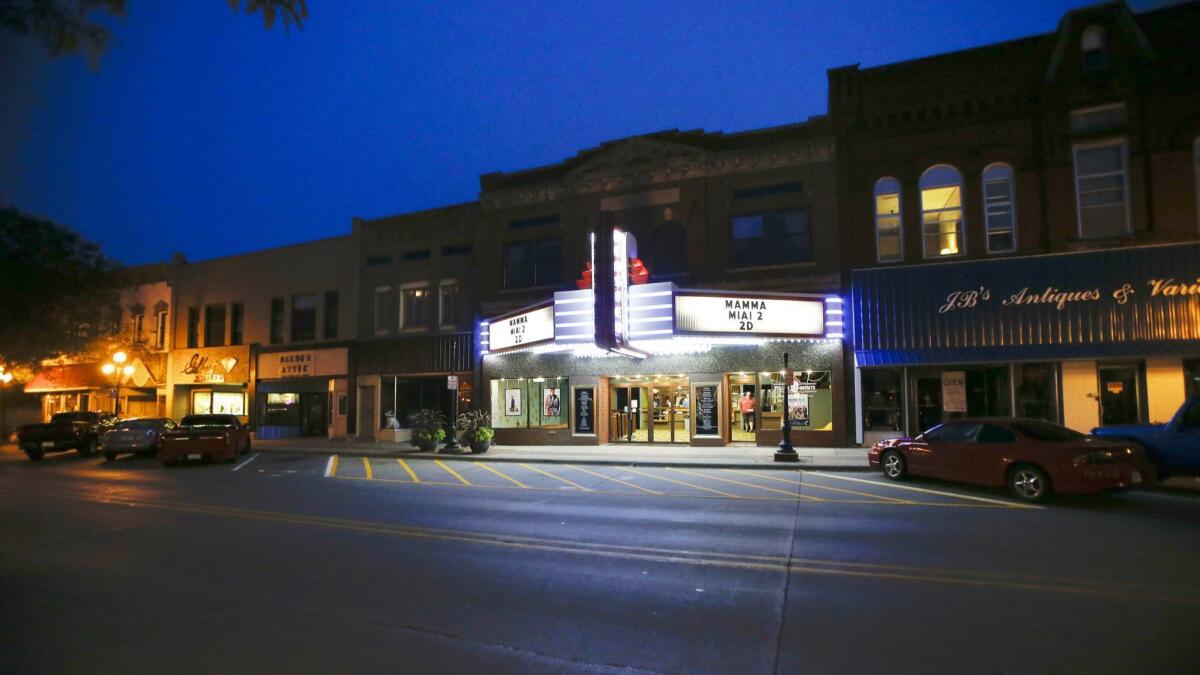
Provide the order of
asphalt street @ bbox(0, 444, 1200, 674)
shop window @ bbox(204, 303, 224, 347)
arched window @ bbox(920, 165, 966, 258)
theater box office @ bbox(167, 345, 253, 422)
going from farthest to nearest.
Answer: shop window @ bbox(204, 303, 224, 347) → theater box office @ bbox(167, 345, 253, 422) → arched window @ bbox(920, 165, 966, 258) → asphalt street @ bbox(0, 444, 1200, 674)

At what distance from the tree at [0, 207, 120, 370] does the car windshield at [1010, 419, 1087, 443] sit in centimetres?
3263

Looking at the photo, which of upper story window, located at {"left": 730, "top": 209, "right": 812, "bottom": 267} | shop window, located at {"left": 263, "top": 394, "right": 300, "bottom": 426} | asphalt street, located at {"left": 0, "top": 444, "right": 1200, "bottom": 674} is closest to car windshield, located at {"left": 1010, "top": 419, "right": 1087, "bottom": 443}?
asphalt street, located at {"left": 0, "top": 444, "right": 1200, "bottom": 674}

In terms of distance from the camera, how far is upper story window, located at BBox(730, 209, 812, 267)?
22.5m

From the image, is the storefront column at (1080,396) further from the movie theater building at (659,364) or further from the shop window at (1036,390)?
the movie theater building at (659,364)

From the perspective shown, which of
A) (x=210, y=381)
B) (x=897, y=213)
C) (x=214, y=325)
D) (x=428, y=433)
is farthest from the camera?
(x=214, y=325)

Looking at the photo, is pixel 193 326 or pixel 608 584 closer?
pixel 608 584

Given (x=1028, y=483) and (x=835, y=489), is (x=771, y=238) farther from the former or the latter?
(x=1028, y=483)

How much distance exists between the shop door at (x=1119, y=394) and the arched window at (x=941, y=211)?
211 inches

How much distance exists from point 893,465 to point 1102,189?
1180cm

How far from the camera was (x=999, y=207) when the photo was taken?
20.3 meters

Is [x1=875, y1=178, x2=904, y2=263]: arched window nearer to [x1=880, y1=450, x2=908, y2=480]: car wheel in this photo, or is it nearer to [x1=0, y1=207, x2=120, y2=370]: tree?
[x1=880, y1=450, x2=908, y2=480]: car wheel

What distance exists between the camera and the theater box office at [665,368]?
20641mm

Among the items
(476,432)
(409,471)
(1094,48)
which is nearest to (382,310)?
(476,432)

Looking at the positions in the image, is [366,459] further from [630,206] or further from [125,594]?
[125,594]
